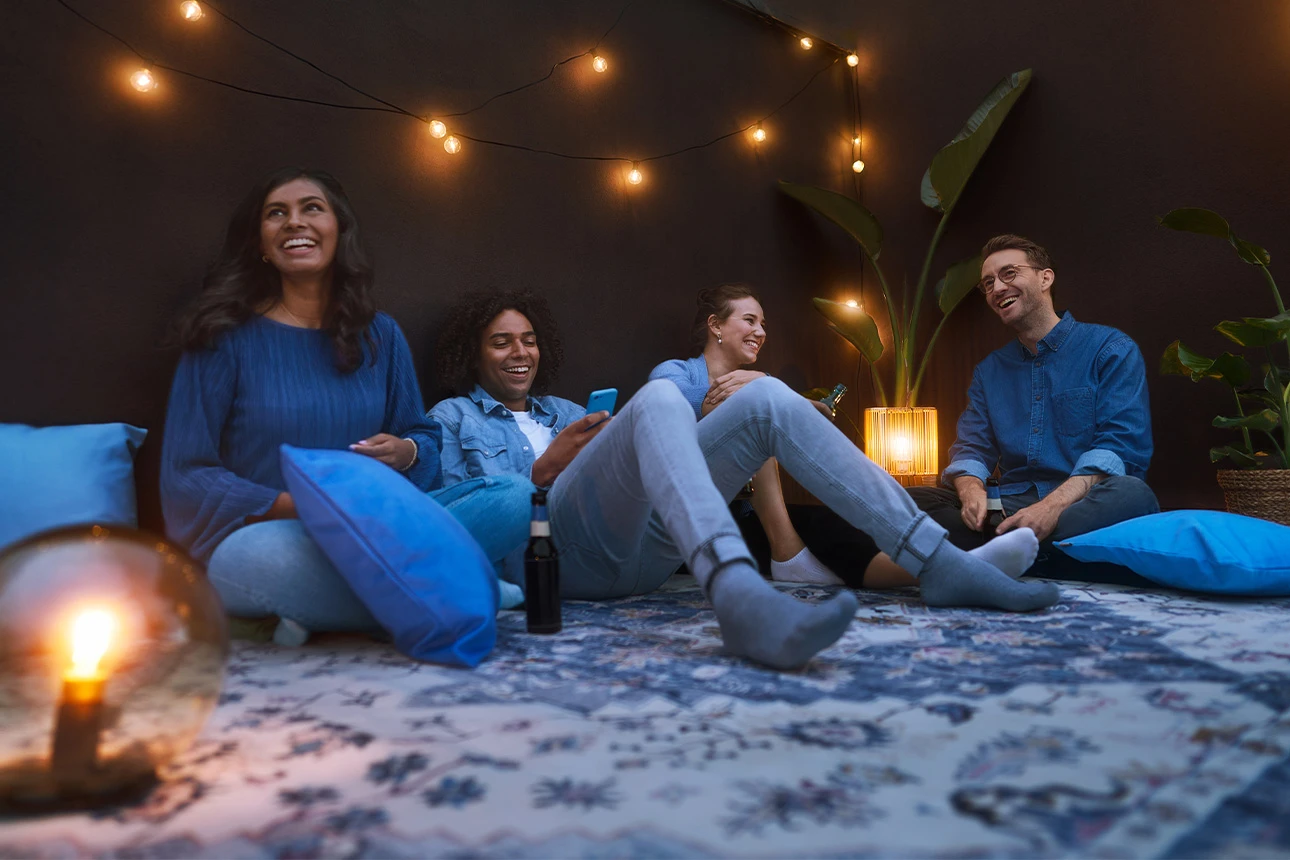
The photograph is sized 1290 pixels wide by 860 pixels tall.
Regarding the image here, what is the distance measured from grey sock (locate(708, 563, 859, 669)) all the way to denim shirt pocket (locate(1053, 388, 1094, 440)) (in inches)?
64.3

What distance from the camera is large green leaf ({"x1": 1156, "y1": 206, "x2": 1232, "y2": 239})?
2531 millimetres

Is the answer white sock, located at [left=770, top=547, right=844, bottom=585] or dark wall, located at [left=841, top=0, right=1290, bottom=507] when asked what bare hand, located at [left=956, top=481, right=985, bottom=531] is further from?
dark wall, located at [left=841, top=0, right=1290, bottom=507]

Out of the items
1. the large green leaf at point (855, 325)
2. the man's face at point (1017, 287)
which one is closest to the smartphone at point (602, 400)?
the man's face at point (1017, 287)

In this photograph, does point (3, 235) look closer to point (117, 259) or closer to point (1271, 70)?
point (117, 259)

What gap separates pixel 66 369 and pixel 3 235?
316 mm

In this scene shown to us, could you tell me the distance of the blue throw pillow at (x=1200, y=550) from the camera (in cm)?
180

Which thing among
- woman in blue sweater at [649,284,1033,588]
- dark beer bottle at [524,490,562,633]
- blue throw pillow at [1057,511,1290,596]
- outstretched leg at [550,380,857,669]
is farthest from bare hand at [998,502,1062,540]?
dark beer bottle at [524,490,562,633]

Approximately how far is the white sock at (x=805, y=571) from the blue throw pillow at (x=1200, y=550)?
1.89 ft

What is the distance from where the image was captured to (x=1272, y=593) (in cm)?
184

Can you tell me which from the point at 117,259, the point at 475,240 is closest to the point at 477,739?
the point at 117,259

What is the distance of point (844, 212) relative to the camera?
11.8ft

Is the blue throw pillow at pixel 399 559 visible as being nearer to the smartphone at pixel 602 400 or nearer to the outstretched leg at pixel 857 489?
the outstretched leg at pixel 857 489

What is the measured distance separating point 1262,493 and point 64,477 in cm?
314

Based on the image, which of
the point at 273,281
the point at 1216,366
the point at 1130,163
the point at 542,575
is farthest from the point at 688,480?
the point at 1130,163
